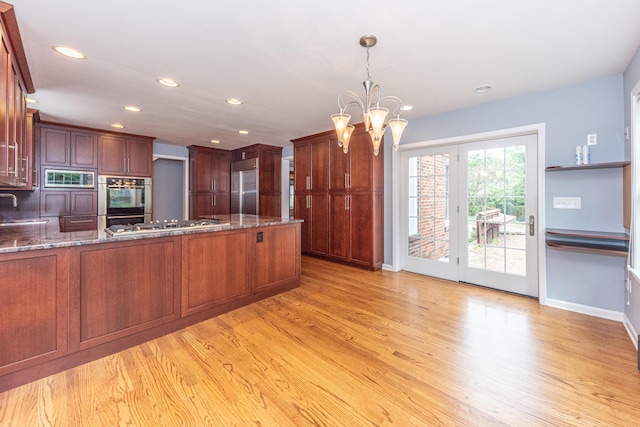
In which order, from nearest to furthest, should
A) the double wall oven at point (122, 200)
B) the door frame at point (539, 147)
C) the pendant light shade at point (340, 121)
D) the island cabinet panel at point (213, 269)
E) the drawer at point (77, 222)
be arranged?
the pendant light shade at point (340, 121)
the island cabinet panel at point (213, 269)
the door frame at point (539, 147)
the drawer at point (77, 222)
the double wall oven at point (122, 200)

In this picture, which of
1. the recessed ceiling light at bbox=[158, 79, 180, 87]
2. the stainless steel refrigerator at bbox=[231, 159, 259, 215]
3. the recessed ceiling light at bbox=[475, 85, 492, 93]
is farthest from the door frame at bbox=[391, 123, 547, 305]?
the stainless steel refrigerator at bbox=[231, 159, 259, 215]

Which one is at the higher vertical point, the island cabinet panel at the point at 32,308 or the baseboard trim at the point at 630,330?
the island cabinet panel at the point at 32,308

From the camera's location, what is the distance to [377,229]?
4504mm

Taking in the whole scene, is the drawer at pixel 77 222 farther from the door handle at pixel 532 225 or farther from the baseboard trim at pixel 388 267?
the door handle at pixel 532 225

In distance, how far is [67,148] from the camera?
4605 mm

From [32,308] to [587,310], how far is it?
15.1ft

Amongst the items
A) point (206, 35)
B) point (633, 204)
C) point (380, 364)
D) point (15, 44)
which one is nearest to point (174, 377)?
point (380, 364)

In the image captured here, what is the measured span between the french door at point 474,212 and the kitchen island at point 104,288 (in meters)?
2.48

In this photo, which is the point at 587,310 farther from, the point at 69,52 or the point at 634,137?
the point at 69,52

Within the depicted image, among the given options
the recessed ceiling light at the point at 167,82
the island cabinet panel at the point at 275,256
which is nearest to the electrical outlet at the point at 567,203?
the island cabinet panel at the point at 275,256

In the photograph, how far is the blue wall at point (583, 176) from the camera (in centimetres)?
271

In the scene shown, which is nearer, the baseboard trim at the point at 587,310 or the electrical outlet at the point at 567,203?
the baseboard trim at the point at 587,310

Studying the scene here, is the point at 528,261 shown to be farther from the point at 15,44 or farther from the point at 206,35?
the point at 15,44

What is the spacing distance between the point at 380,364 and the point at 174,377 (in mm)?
1376
